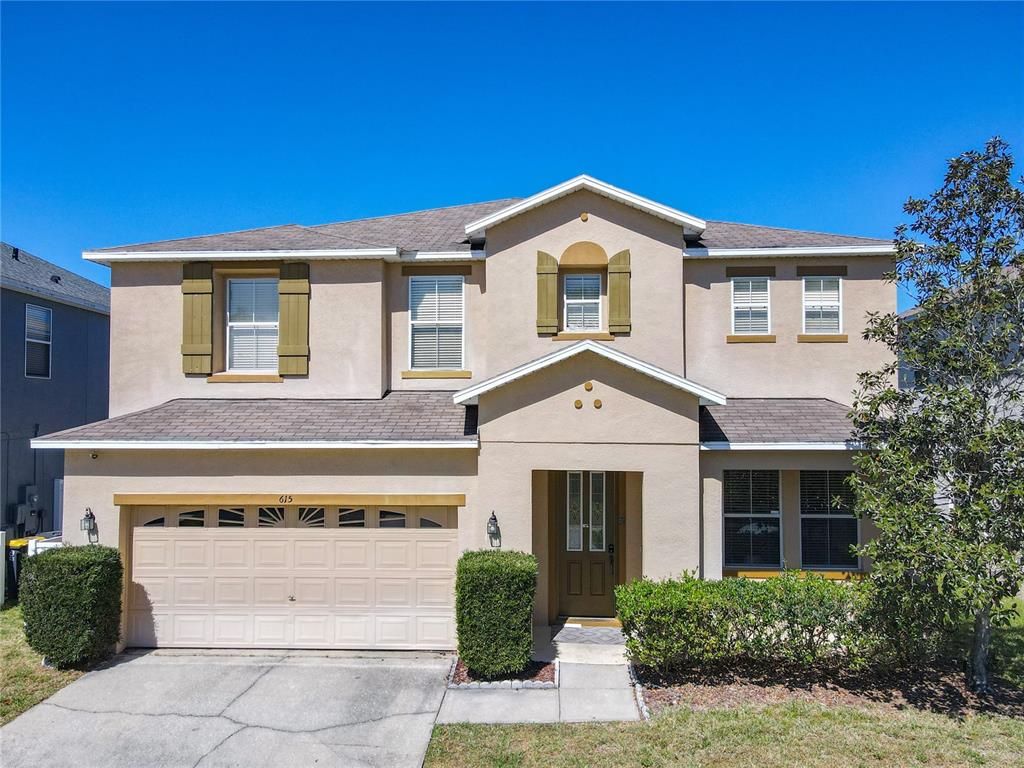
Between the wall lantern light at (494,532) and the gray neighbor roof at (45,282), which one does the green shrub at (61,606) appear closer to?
the wall lantern light at (494,532)

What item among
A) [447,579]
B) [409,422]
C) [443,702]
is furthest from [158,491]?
[443,702]

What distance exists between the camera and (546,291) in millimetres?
11438

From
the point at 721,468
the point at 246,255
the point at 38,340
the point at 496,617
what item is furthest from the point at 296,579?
the point at 38,340

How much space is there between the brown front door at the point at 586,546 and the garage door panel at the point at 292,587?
219cm

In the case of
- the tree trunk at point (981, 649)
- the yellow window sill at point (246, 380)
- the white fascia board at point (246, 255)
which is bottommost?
the tree trunk at point (981, 649)

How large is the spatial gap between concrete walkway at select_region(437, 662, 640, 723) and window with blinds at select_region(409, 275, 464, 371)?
5.85 m

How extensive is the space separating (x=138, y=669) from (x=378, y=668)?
3505 millimetres

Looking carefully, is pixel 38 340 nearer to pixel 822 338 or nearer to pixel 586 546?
pixel 586 546

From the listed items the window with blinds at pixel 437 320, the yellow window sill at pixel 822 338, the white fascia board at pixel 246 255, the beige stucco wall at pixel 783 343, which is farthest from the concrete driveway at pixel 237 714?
the yellow window sill at pixel 822 338

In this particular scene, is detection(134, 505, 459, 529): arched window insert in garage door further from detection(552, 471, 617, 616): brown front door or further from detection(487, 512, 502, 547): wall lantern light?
detection(552, 471, 617, 616): brown front door

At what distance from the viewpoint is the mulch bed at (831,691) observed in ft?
26.0

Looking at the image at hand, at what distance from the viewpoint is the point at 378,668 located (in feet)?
30.7

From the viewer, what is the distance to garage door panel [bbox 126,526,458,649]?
33.1ft

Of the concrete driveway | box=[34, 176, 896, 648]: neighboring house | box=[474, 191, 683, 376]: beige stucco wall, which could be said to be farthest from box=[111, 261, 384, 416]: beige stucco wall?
the concrete driveway
